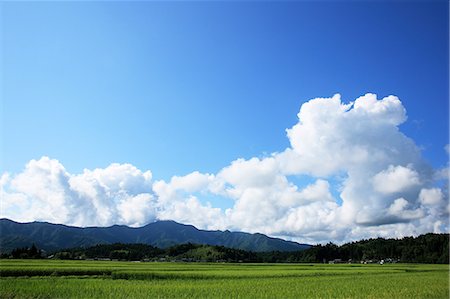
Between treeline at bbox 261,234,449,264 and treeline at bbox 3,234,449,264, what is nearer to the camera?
treeline at bbox 261,234,449,264

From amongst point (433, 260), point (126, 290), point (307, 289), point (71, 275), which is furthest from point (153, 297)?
point (433, 260)

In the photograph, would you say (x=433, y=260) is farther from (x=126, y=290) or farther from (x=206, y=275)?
(x=126, y=290)

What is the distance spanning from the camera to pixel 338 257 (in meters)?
183

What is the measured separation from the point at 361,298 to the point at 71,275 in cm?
3791

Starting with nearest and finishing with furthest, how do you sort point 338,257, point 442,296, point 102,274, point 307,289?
point 442,296, point 307,289, point 102,274, point 338,257

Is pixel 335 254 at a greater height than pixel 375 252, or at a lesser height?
lesser

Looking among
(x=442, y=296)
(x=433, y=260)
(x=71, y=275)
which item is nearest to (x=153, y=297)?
(x=442, y=296)

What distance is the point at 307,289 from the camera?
1345 inches

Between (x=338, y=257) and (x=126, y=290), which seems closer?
(x=126, y=290)

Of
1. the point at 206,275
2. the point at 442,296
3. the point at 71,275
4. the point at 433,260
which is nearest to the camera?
the point at 442,296

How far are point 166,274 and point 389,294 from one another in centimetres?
2647

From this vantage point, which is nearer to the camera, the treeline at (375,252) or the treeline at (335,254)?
the treeline at (375,252)

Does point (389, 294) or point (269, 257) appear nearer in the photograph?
point (389, 294)

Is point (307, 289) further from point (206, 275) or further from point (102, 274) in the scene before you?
point (102, 274)
